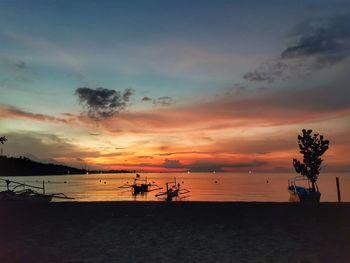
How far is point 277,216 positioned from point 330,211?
3.50 metres

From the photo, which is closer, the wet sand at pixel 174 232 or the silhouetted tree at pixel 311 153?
the wet sand at pixel 174 232

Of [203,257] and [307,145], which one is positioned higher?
[307,145]

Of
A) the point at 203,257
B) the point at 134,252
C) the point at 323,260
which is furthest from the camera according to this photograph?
the point at 134,252

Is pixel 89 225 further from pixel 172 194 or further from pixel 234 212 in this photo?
pixel 172 194

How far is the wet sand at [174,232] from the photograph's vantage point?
510 inches

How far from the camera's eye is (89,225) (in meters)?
19.0

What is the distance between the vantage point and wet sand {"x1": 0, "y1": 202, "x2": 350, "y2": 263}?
13.0 metres

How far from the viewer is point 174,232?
17.2 meters

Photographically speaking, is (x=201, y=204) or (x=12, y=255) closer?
(x=12, y=255)

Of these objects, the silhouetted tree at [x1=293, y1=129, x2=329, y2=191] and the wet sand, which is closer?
the wet sand

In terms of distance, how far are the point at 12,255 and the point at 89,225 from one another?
19.7 feet

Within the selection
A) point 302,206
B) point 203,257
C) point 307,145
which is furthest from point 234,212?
point 307,145

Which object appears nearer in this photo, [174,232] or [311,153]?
[174,232]

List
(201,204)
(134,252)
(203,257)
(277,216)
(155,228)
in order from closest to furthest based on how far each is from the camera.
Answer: (203,257), (134,252), (155,228), (277,216), (201,204)
